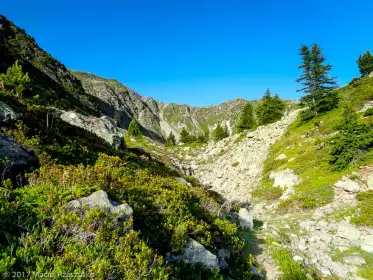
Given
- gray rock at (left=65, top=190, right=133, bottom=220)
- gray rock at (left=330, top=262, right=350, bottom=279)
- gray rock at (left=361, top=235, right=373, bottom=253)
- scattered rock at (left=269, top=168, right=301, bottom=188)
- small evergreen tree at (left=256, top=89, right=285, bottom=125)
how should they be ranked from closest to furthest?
gray rock at (left=65, top=190, right=133, bottom=220) < gray rock at (left=330, top=262, right=350, bottom=279) < gray rock at (left=361, top=235, right=373, bottom=253) < scattered rock at (left=269, top=168, right=301, bottom=188) < small evergreen tree at (left=256, top=89, right=285, bottom=125)

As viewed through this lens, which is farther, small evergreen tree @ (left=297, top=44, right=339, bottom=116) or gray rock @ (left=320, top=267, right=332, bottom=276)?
small evergreen tree @ (left=297, top=44, right=339, bottom=116)

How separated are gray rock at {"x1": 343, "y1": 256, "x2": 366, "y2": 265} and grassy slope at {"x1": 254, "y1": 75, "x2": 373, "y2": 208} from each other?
600cm

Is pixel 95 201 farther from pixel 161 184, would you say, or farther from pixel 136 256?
pixel 161 184

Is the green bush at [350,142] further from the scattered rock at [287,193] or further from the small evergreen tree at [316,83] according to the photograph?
the small evergreen tree at [316,83]

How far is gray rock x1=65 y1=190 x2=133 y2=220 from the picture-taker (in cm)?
567

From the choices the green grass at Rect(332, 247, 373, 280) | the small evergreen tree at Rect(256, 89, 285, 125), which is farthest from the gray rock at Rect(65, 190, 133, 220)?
the small evergreen tree at Rect(256, 89, 285, 125)

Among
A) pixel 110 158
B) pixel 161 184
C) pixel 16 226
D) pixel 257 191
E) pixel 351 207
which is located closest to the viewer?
pixel 16 226

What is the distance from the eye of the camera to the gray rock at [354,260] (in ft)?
31.4

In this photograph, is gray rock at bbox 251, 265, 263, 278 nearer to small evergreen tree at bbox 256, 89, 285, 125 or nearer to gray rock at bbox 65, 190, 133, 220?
gray rock at bbox 65, 190, 133, 220

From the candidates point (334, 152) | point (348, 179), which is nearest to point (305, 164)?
point (334, 152)

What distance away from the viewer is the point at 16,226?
4.92 meters

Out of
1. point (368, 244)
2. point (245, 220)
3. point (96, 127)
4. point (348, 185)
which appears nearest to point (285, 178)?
point (348, 185)

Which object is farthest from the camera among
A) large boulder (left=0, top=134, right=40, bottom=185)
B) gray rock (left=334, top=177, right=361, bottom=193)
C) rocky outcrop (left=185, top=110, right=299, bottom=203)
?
rocky outcrop (left=185, top=110, right=299, bottom=203)

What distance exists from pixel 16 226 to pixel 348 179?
1842 cm
